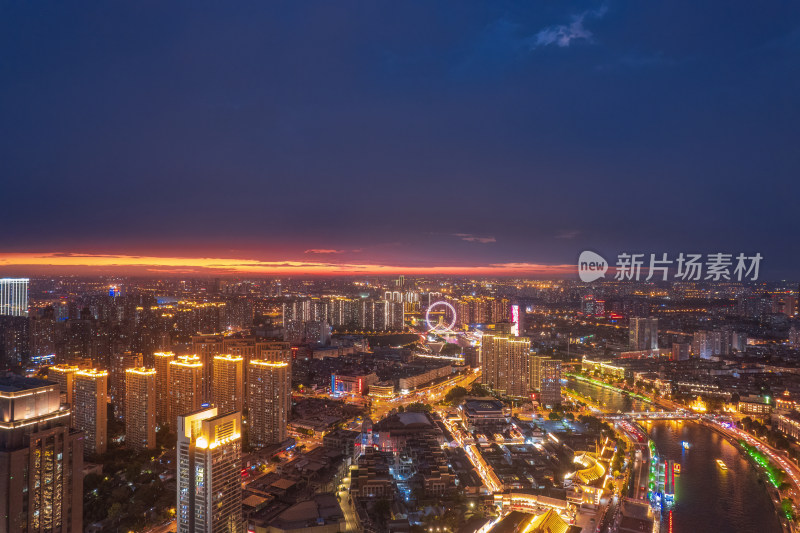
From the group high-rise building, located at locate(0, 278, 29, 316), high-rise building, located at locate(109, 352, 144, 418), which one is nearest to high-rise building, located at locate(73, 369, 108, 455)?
high-rise building, located at locate(109, 352, 144, 418)

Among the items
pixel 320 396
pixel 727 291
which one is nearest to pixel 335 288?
pixel 320 396

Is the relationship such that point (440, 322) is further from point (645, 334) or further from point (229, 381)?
point (229, 381)

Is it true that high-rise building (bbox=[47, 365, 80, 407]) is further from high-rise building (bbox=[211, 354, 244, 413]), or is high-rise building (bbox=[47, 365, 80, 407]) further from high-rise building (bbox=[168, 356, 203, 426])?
high-rise building (bbox=[211, 354, 244, 413])

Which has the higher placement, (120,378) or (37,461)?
(37,461)

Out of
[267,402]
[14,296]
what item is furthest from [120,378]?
[14,296]

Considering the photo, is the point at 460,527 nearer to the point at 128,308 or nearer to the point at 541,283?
the point at 128,308

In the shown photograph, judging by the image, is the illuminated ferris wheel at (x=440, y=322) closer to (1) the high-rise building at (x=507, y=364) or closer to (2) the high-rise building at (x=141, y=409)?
(1) the high-rise building at (x=507, y=364)
